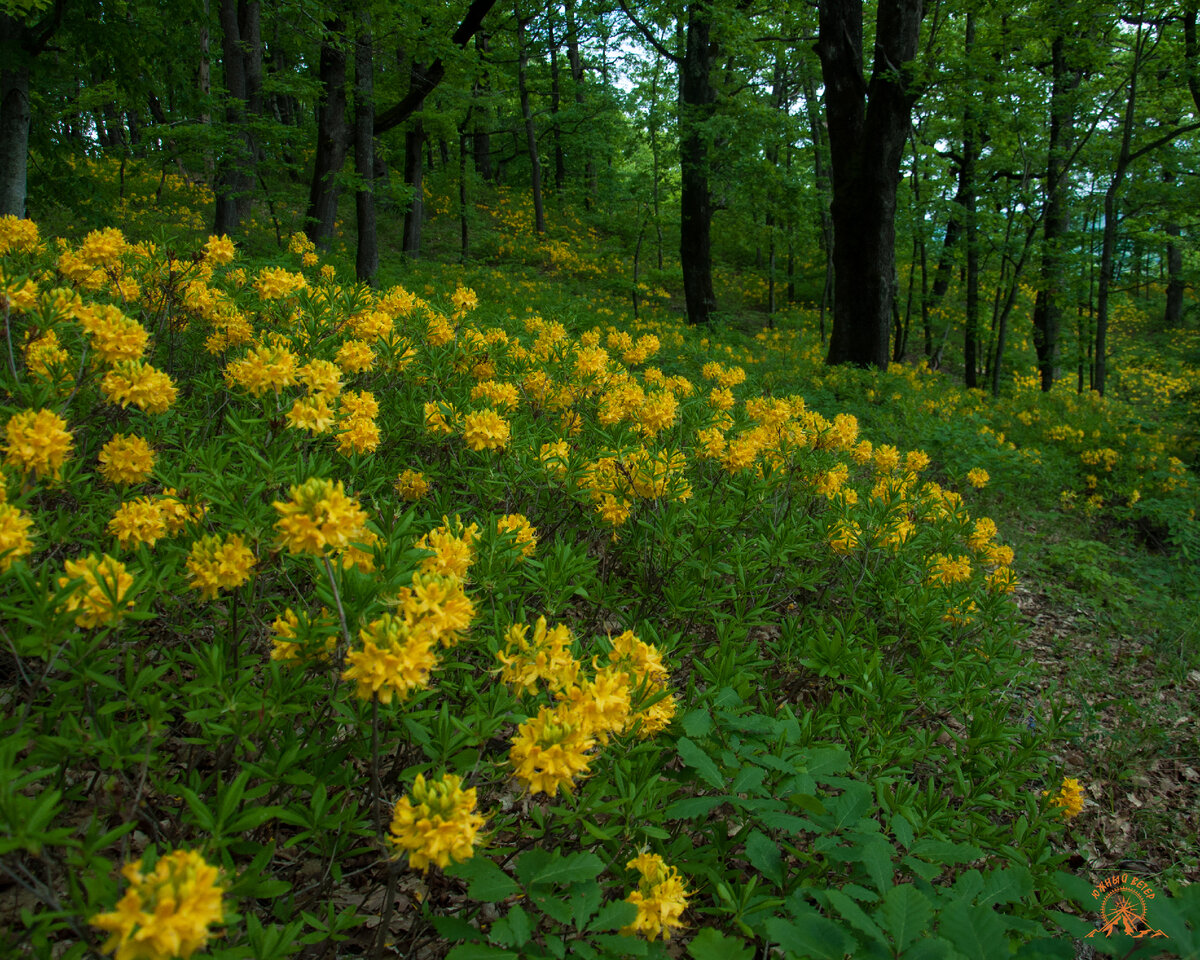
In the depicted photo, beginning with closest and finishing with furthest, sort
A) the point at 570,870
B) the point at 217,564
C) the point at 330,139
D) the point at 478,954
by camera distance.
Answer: the point at 478,954, the point at 570,870, the point at 217,564, the point at 330,139

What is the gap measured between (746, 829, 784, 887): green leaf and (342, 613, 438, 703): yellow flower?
100 cm

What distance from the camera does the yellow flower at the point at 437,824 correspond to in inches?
48.8

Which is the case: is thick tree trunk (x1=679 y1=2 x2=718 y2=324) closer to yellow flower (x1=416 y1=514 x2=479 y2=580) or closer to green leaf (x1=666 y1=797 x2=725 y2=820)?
yellow flower (x1=416 y1=514 x2=479 y2=580)

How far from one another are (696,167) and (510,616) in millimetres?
11725

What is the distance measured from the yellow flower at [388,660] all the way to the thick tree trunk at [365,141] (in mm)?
7456

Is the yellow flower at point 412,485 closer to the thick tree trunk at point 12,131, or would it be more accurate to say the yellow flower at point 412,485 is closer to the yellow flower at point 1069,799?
the yellow flower at point 1069,799

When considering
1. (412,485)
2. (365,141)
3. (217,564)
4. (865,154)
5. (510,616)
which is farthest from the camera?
(865,154)

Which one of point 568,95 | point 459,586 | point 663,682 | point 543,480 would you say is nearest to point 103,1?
point 543,480

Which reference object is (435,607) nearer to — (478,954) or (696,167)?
(478,954)

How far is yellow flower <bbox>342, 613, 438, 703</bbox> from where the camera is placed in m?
1.30

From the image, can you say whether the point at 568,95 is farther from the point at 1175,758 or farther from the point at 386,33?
the point at 1175,758

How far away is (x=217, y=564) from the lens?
5.65 ft

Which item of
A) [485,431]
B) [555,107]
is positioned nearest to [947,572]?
[485,431]

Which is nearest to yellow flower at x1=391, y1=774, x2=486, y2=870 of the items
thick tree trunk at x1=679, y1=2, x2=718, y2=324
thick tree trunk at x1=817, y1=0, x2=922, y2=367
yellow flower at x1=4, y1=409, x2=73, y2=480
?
yellow flower at x1=4, y1=409, x2=73, y2=480
